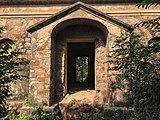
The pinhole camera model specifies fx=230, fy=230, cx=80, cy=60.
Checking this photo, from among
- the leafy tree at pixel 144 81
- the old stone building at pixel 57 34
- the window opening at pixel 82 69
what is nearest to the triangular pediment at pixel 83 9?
the old stone building at pixel 57 34

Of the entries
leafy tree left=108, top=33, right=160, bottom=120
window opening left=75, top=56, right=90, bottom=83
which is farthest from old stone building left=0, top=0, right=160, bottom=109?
window opening left=75, top=56, right=90, bottom=83

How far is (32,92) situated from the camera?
340 inches

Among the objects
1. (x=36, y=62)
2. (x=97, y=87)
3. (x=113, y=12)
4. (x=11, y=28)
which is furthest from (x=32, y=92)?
(x=113, y=12)

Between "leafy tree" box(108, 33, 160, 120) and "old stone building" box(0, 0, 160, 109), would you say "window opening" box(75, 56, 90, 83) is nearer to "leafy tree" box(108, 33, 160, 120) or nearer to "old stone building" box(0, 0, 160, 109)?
"old stone building" box(0, 0, 160, 109)

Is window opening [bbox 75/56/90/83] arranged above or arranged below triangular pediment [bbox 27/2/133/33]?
below

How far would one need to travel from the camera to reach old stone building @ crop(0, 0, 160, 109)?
28.9 ft

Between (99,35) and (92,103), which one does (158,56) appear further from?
(92,103)

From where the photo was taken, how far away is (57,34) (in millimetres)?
9758

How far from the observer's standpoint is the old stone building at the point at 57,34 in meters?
8.80

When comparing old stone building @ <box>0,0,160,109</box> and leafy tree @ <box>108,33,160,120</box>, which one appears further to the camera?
old stone building @ <box>0,0,160,109</box>

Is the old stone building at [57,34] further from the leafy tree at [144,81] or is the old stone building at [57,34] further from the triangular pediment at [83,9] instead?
the leafy tree at [144,81]

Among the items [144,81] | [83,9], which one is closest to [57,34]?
[83,9]

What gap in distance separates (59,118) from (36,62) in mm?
2310

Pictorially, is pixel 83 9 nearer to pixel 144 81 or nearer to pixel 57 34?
pixel 57 34
